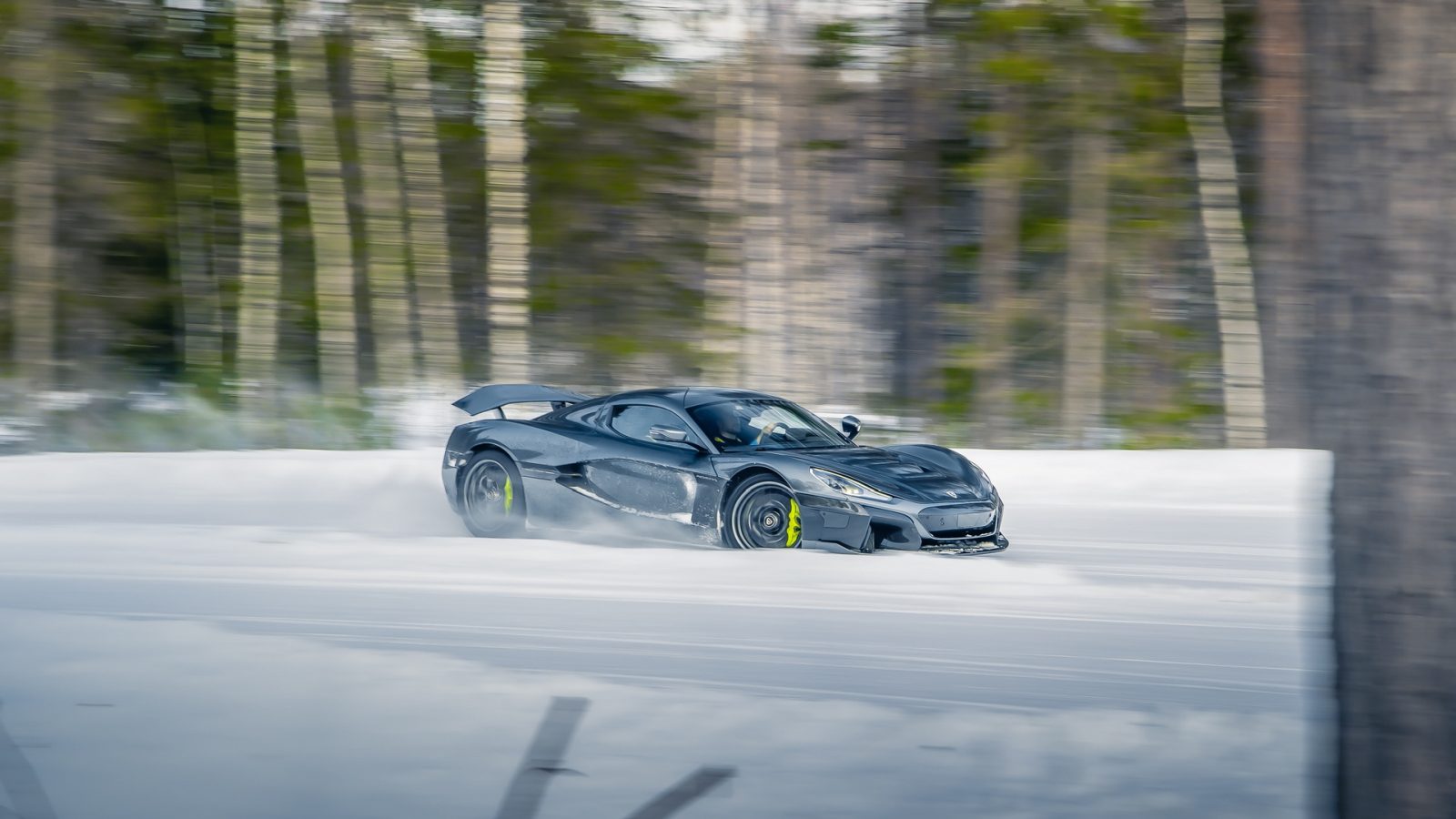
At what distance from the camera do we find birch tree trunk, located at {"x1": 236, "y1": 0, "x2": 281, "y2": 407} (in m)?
17.9

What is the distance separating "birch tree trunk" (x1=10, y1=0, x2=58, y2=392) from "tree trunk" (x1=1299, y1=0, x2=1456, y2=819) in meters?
18.9

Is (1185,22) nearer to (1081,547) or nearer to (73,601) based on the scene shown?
(1081,547)

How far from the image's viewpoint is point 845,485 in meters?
7.57

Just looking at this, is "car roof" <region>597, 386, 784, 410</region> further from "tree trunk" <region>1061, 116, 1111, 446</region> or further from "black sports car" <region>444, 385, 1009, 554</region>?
"tree trunk" <region>1061, 116, 1111, 446</region>

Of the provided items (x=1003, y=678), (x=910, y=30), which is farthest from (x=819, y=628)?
(x=910, y=30)

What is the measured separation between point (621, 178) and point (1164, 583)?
1216 cm

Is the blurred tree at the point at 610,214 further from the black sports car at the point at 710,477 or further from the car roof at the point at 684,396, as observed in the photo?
the car roof at the point at 684,396

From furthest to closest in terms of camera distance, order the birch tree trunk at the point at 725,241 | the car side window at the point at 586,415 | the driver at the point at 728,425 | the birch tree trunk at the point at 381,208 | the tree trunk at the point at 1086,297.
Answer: the tree trunk at the point at 1086,297 < the birch tree trunk at the point at 725,241 < the birch tree trunk at the point at 381,208 < the car side window at the point at 586,415 < the driver at the point at 728,425

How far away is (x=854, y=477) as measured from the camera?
759 cm

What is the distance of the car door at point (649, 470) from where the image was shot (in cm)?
791

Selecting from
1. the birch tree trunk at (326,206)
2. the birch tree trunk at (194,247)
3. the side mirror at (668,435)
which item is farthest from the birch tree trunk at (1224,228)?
the birch tree trunk at (194,247)

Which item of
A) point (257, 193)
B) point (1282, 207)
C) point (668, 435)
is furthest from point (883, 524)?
point (257, 193)

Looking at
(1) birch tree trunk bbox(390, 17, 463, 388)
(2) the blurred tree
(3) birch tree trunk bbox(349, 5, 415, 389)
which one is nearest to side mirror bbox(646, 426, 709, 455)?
(1) birch tree trunk bbox(390, 17, 463, 388)

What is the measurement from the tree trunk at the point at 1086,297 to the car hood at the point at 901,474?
1024 cm
